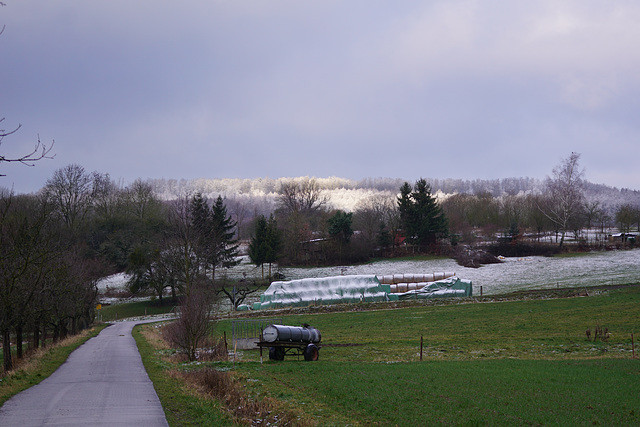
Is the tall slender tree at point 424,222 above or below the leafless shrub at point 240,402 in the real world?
above

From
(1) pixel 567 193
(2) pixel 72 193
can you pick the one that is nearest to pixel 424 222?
(1) pixel 567 193

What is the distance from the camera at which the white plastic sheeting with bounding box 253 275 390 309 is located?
54.8 metres

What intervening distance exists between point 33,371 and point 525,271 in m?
58.5

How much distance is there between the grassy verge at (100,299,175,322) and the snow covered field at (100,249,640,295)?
1138cm

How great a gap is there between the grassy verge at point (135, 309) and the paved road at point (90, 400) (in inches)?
1834

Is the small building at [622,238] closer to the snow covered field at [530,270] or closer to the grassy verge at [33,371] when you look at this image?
the snow covered field at [530,270]

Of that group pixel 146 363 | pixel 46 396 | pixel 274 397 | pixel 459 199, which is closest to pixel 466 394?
pixel 274 397

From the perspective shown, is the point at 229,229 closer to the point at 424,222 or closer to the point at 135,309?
the point at 135,309

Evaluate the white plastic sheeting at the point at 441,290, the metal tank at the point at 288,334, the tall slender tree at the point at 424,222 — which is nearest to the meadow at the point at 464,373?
the metal tank at the point at 288,334

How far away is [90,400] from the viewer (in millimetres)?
13703

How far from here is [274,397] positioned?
14602 mm

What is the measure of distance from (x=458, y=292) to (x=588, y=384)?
40.2 meters

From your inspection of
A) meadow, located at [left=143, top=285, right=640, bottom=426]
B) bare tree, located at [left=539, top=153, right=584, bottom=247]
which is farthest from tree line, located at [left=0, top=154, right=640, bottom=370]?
meadow, located at [left=143, top=285, right=640, bottom=426]

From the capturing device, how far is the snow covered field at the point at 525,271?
56812 millimetres
